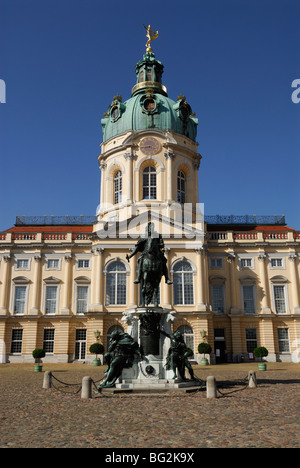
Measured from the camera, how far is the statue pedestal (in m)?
15.7

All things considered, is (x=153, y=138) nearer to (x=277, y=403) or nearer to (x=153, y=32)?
(x=153, y=32)

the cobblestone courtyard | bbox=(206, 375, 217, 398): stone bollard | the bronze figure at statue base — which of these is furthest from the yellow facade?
bbox=(206, 375, 217, 398): stone bollard

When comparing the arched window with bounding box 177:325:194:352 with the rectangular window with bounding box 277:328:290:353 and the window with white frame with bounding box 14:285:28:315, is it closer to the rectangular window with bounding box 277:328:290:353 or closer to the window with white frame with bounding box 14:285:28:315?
the rectangular window with bounding box 277:328:290:353

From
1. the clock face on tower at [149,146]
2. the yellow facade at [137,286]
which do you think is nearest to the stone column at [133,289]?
the yellow facade at [137,286]

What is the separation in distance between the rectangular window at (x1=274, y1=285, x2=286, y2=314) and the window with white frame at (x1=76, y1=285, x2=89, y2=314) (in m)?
19.4

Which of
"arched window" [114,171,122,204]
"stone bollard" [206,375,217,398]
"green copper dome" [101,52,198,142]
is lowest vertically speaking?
"stone bollard" [206,375,217,398]

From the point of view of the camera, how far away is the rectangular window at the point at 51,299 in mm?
42781

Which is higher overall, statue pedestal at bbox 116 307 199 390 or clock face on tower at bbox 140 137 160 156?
clock face on tower at bbox 140 137 160 156

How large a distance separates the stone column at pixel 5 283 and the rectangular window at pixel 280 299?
2751 centimetres

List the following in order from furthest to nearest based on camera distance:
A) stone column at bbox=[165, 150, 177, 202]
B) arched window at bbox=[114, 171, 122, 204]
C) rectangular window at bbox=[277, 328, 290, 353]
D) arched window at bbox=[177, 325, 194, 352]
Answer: arched window at bbox=[114, 171, 122, 204] → stone column at bbox=[165, 150, 177, 202] → rectangular window at bbox=[277, 328, 290, 353] → arched window at bbox=[177, 325, 194, 352]

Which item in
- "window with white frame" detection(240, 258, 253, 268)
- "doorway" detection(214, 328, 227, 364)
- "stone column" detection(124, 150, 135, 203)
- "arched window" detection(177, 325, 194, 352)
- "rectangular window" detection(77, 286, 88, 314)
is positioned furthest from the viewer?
"stone column" detection(124, 150, 135, 203)

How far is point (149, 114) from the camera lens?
4706cm

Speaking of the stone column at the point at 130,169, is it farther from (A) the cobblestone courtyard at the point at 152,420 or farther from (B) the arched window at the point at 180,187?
(A) the cobblestone courtyard at the point at 152,420

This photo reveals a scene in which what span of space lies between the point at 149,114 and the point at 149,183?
7.84 meters
